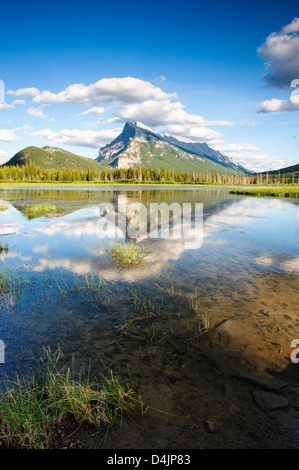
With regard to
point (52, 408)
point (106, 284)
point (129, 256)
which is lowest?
point (52, 408)

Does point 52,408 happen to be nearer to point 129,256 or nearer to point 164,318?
point 164,318

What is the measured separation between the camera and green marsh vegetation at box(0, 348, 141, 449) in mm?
4496

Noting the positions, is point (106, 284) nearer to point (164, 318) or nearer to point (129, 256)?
point (129, 256)

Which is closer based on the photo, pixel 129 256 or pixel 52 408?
pixel 52 408

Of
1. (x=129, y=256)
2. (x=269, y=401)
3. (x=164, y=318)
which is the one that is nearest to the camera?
(x=269, y=401)

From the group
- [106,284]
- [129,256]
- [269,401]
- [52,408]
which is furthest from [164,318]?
[129,256]

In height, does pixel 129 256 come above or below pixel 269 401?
above

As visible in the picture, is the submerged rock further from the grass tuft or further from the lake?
the grass tuft

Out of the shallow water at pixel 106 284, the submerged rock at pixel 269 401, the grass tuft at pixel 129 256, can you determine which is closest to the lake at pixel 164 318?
the shallow water at pixel 106 284

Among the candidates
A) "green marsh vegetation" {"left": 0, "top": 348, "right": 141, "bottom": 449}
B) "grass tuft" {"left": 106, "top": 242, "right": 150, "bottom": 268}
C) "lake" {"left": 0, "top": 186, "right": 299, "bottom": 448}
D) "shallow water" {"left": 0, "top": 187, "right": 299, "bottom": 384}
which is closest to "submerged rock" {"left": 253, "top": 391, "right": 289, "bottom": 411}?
"lake" {"left": 0, "top": 186, "right": 299, "bottom": 448}

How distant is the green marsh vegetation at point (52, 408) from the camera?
450cm

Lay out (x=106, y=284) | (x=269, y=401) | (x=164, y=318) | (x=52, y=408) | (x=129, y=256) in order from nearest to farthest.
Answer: (x=52, y=408) < (x=269, y=401) < (x=164, y=318) < (x=106, y=284) < (x=129, y=256)

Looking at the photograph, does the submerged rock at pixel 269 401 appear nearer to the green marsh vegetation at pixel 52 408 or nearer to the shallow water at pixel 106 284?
the shallow water at pixel 106 284

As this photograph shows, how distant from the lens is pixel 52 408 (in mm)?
5055
